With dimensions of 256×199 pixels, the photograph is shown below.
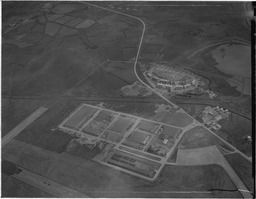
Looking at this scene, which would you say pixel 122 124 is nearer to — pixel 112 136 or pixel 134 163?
pixel 112 136

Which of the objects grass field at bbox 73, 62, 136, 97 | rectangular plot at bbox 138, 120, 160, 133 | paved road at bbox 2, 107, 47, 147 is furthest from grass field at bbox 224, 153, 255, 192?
paved road at bbox 2, 107, 47, 147

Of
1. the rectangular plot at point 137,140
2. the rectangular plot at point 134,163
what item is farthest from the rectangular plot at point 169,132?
the rectangular plot at point 134,163

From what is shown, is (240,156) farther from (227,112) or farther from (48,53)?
(48,53)

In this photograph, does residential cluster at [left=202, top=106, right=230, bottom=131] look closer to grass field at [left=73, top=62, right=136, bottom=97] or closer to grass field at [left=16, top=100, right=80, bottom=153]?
grass field at [left=73, top=62, right=136, bottom=97]

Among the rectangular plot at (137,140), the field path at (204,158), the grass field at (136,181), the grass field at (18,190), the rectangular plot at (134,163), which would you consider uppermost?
the rectangular plot at (137,140)

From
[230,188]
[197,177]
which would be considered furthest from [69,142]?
[230,188]

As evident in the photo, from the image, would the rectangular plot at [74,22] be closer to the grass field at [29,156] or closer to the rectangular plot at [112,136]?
the grass field at [29,156]

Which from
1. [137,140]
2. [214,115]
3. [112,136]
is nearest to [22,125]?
[112,136]
